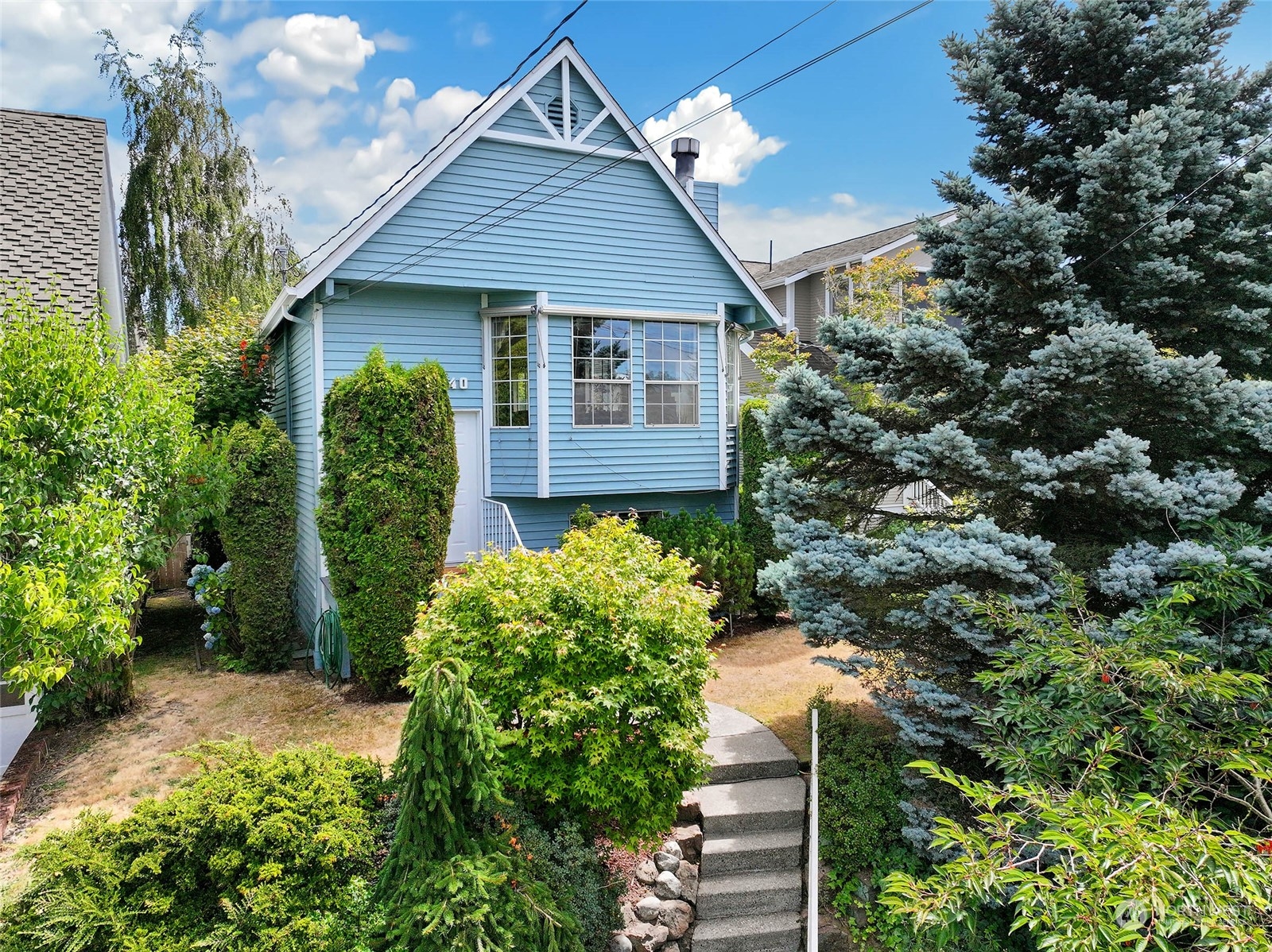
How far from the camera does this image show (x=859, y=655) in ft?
20.9

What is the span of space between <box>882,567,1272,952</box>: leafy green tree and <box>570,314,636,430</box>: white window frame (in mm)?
6822

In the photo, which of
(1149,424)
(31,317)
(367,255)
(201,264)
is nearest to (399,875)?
(31,317)

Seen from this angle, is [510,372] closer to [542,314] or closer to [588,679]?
[542,314]

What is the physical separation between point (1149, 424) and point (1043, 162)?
7.53 ft

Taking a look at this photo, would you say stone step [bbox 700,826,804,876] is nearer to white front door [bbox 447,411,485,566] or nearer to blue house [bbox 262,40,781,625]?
blue house [bbox 262,40,781,625]

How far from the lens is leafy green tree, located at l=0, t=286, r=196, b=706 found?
4.64 metres

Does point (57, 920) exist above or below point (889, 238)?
below

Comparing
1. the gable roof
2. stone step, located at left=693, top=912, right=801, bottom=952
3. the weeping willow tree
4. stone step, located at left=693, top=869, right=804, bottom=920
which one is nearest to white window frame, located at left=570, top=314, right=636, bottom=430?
the gable roof

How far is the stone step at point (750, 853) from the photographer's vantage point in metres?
5.56

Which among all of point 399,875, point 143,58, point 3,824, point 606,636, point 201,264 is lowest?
point 3,824

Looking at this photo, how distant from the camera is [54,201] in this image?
1049 cm

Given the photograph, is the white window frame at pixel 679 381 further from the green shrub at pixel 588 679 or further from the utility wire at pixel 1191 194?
the utility wire at pixel 1191 194

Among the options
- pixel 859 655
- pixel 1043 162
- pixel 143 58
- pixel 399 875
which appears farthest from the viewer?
pixel 143 58

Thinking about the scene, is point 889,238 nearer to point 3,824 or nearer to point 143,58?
point 143,58
